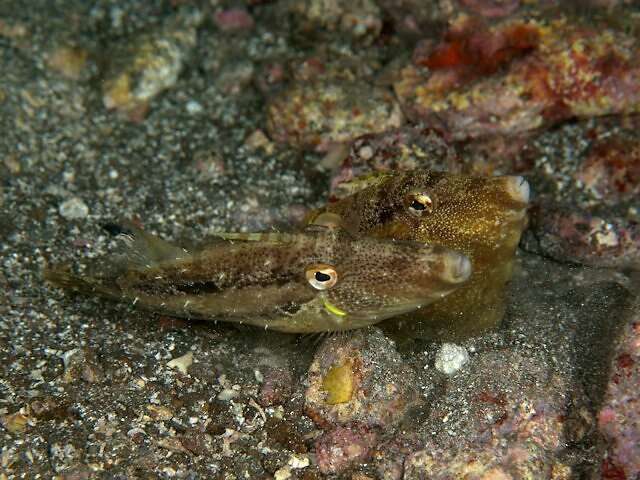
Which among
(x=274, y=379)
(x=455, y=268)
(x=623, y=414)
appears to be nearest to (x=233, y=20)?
A: (x=274, y=379)

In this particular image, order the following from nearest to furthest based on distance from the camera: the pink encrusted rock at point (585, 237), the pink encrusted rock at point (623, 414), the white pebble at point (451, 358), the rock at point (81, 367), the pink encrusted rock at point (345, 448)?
A: the pink encrusted rock at point (623, 414)
the pink encrusted rock at point (345, 448)
the rock at point (81, 367)
the white pebble at point (451, 358)
the pink encrusted rock at point (585, 237)

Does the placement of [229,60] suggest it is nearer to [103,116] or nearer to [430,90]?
[103,116]

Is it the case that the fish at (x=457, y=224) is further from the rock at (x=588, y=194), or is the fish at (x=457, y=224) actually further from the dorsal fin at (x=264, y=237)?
the rock at (x=588, y=194)

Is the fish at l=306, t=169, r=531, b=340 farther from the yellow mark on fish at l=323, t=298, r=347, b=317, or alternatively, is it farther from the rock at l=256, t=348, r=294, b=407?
the rock at l=256, t=348, r=294, b=407

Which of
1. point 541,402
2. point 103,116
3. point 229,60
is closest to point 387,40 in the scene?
point 229,60

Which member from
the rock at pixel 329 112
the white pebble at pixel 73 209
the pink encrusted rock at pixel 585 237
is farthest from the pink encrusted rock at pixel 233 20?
the pink encrusted rock at pixel 585 237

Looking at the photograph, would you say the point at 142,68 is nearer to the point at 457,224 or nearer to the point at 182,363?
the point at 182,363
